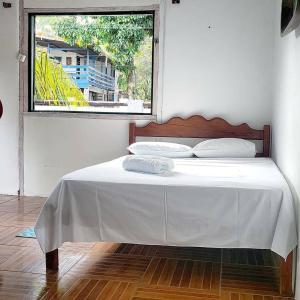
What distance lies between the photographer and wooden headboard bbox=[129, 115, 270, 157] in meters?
4.38

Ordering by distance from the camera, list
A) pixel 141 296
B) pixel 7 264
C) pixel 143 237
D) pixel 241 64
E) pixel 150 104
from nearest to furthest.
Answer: pixel 141 296 < pixel 143 237 < pixel 7 264 < pixel 241 64 < pixel 150 104

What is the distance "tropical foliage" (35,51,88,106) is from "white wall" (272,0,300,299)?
7.58 feet

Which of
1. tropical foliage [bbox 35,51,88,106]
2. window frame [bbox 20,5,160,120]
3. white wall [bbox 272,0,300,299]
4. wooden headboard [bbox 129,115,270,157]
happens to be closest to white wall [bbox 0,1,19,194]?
window frame [bbox 20,5,160,120]

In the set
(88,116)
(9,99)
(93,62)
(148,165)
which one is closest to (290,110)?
(148,165)

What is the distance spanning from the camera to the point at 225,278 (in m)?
2.65

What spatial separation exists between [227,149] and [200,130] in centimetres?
50

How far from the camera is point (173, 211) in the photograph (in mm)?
2547

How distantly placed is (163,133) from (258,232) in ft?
7.36

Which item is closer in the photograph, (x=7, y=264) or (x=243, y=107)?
(x=7, y=264)

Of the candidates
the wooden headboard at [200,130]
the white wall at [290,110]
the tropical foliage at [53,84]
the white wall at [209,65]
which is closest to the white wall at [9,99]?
the tropical foliage at [53,84]

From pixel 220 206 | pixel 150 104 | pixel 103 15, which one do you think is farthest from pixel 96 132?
pixel 220 206

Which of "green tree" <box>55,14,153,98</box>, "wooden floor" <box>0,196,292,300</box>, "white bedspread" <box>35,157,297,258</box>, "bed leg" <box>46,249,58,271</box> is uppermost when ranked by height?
"green tree" <box>55,14,153,98</box>

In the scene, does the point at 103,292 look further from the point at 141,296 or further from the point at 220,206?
the point at 220,206

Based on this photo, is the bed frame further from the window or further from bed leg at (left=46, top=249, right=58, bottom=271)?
bed leg at (left=46, top=249, right=58, bottom=271)
